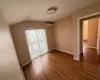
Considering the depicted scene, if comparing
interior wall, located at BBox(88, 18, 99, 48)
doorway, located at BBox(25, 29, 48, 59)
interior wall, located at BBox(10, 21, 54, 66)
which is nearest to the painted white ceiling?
interior wall, located at BBox(10, 21, 54, 66)

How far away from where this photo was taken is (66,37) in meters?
3.60

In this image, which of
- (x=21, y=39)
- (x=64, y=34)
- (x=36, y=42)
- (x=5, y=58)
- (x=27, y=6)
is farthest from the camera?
(x=64, y=34)

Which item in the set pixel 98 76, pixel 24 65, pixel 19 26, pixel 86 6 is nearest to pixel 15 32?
pixel 19 26

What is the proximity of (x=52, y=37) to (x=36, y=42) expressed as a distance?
142cm

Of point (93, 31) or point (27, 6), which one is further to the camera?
point (93, 31)

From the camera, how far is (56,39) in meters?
4.32

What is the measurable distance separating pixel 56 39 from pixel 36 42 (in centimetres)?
160

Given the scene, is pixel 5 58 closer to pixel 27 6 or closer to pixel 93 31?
pixel 27 6

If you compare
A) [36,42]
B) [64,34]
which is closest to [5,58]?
[36,42]

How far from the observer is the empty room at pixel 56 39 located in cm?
186

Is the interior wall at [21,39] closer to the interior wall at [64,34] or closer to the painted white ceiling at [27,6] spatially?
the painted white ceiling at [27,6]

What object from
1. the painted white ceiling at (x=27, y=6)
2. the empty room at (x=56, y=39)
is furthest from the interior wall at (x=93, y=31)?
the painted white ceiling at (x=27, y=6)

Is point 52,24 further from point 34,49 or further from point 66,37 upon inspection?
point 34,49

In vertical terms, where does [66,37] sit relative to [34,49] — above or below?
above
